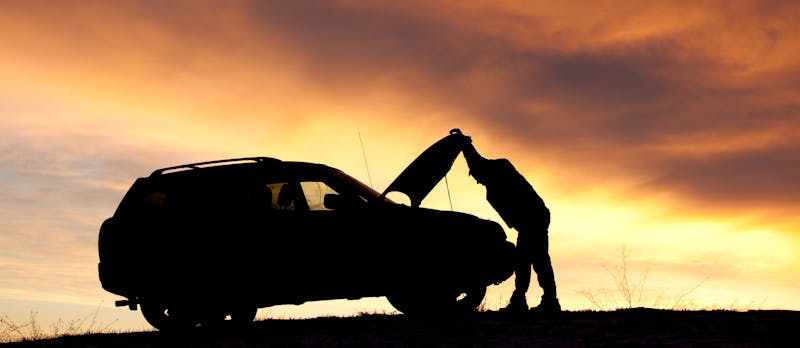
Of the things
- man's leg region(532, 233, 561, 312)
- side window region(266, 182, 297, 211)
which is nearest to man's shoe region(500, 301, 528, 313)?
man's leg region(532, 233, 561, 312)

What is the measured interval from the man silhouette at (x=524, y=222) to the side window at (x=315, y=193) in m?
2.23

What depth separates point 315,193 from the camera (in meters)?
12.3

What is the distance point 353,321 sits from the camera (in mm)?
12117

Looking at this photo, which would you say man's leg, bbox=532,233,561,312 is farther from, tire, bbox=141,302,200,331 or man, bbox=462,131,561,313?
tire, bbox=141,302,200,331

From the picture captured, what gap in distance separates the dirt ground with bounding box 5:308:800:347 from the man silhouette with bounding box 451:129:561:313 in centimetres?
67

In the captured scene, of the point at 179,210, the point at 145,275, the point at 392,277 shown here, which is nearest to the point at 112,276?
the point at 145,275

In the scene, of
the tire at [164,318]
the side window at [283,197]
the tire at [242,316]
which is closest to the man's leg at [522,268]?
the side window at [283,197]

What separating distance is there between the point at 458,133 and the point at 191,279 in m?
4.11

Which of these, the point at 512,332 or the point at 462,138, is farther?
the point at 462,138

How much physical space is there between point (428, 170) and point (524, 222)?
1.71m

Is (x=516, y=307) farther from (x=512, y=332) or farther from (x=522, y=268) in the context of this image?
(x=512, y=332)

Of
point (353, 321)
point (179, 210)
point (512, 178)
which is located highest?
point (512, 178)

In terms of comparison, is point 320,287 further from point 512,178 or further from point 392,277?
point 512,178

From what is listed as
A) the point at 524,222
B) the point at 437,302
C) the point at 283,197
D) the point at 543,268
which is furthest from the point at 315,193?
the point at 543,268
